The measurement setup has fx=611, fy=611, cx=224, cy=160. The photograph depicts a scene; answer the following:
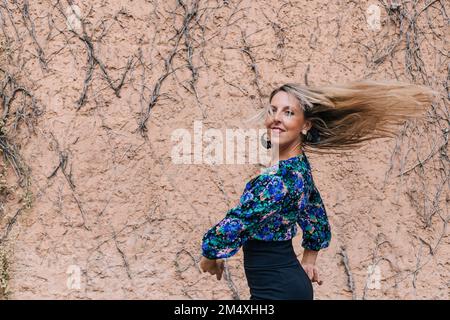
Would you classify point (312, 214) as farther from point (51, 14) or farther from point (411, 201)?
point (51, 14)

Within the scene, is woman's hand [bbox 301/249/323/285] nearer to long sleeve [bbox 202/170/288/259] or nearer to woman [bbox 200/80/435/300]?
woman [bbox 200/80/435/300]

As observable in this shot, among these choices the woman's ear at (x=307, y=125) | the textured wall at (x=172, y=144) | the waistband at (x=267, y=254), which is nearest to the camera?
the waistband at (x=267, y=254)

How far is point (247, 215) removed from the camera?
2062 millimetres

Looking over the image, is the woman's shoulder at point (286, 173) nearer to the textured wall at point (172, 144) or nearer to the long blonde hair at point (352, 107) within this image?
the long blonde hair at point (352, 107)

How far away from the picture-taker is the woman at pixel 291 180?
2084 mm

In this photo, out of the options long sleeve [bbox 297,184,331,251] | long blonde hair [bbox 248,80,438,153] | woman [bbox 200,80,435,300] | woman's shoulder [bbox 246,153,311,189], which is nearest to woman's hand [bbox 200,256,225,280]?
woman [bbox 200,80,435,300]

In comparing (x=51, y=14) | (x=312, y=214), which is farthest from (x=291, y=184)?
(x=51, y=14)

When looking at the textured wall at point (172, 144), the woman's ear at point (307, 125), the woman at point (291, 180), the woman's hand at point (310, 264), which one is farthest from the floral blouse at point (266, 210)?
the textured wall at point (172, 144)

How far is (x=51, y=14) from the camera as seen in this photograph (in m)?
3.41

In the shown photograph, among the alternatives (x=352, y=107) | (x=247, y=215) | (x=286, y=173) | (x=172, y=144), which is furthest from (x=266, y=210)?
(x=172, y=144)

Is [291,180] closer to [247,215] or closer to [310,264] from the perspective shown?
[247,215]

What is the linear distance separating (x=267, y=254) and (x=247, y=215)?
0.20 m

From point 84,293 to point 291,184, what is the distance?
5.71 ft

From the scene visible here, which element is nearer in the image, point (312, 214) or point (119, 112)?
point (312, 214)
